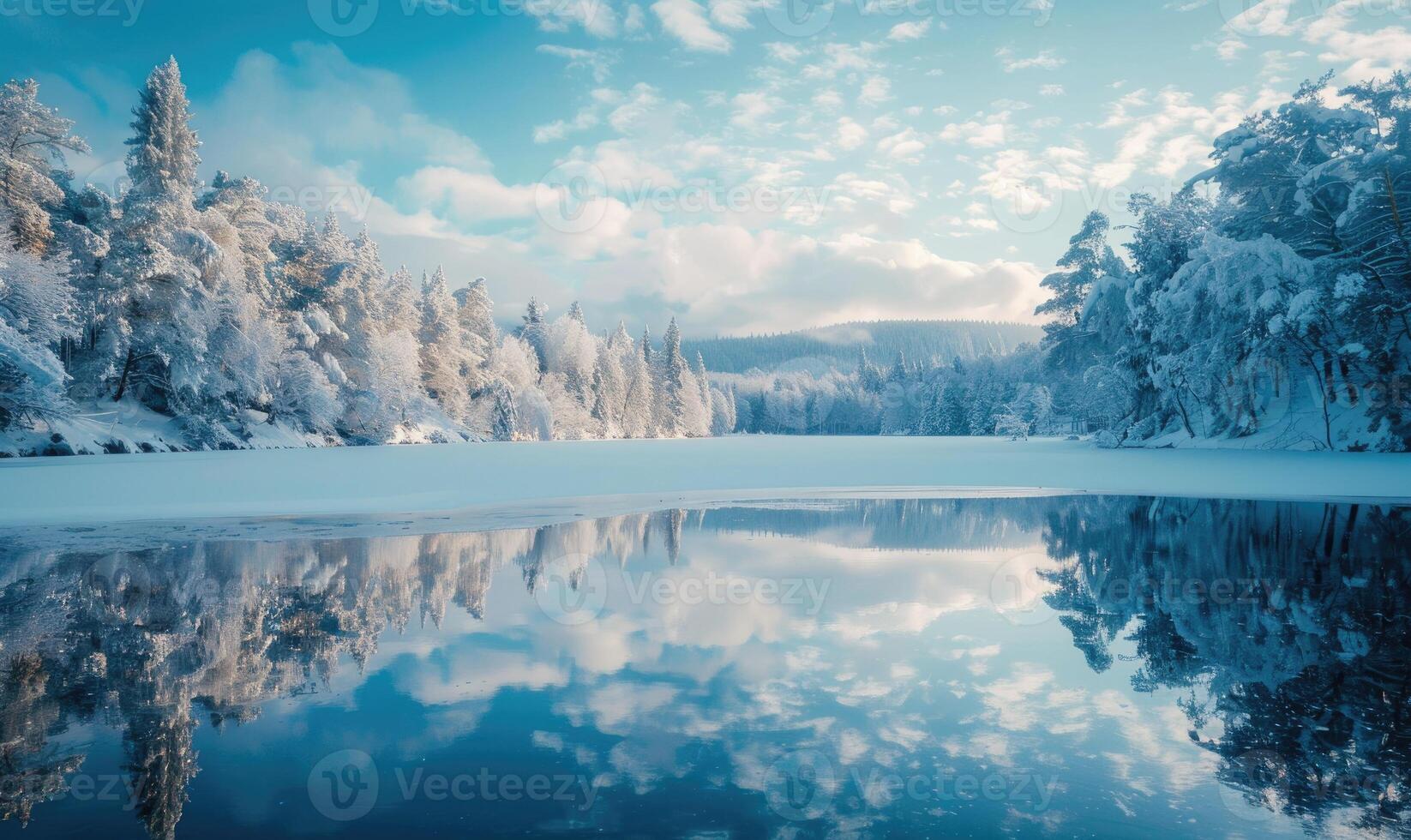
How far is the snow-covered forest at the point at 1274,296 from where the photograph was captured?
88.0ft

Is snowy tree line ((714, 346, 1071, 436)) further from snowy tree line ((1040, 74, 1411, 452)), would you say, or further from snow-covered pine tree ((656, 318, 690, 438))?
snow-covered pine tree ((656, 318, 690, 438))

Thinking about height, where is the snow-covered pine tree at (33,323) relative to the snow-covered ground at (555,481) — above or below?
above

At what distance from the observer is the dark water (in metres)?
3.43

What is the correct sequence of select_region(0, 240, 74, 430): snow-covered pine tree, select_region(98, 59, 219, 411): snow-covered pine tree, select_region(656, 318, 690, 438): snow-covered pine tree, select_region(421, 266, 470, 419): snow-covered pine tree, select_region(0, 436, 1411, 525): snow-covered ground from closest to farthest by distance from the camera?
select_region(0, 436, 1411, 525): snow-covered ground → select_region(0, 240, 74, 430): snow-covered pine tree → select_region(98, 59, 219, 411): snow-covered pine tree → select_region(421, 266, 470, 419): snow-covered pine tree → select_region(656, 318, 690, 438): snow-covered pine tree

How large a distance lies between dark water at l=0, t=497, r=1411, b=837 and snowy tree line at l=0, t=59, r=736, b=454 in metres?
18.9

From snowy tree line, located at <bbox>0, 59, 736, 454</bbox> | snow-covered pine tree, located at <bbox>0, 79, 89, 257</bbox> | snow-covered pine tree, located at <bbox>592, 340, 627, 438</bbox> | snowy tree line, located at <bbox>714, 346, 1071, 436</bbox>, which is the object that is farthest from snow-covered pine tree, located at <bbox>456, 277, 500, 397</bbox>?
snowy tree line, located at <bbox>714, 346, 1071, 436</bbox>

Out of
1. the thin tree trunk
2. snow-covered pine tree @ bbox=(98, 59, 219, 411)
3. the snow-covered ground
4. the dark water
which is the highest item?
snow-covered pine tree @ bbox=(98, 59, 219, 411)

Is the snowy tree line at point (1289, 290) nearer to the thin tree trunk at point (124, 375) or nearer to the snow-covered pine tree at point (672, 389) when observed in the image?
the thin tree trunk at point (124, 375)

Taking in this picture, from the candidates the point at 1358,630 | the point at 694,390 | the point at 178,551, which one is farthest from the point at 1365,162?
the point at 694,390

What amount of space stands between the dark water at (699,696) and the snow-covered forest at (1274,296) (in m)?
23.6

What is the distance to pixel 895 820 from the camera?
131 inches

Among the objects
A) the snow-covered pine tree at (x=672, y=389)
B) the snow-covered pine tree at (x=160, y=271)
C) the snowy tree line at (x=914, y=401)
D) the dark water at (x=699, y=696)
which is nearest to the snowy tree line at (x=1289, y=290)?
the dark water at (x=699, y=696)

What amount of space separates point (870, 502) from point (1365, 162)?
25.1m

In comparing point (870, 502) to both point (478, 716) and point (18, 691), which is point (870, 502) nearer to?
point (478, 716)
